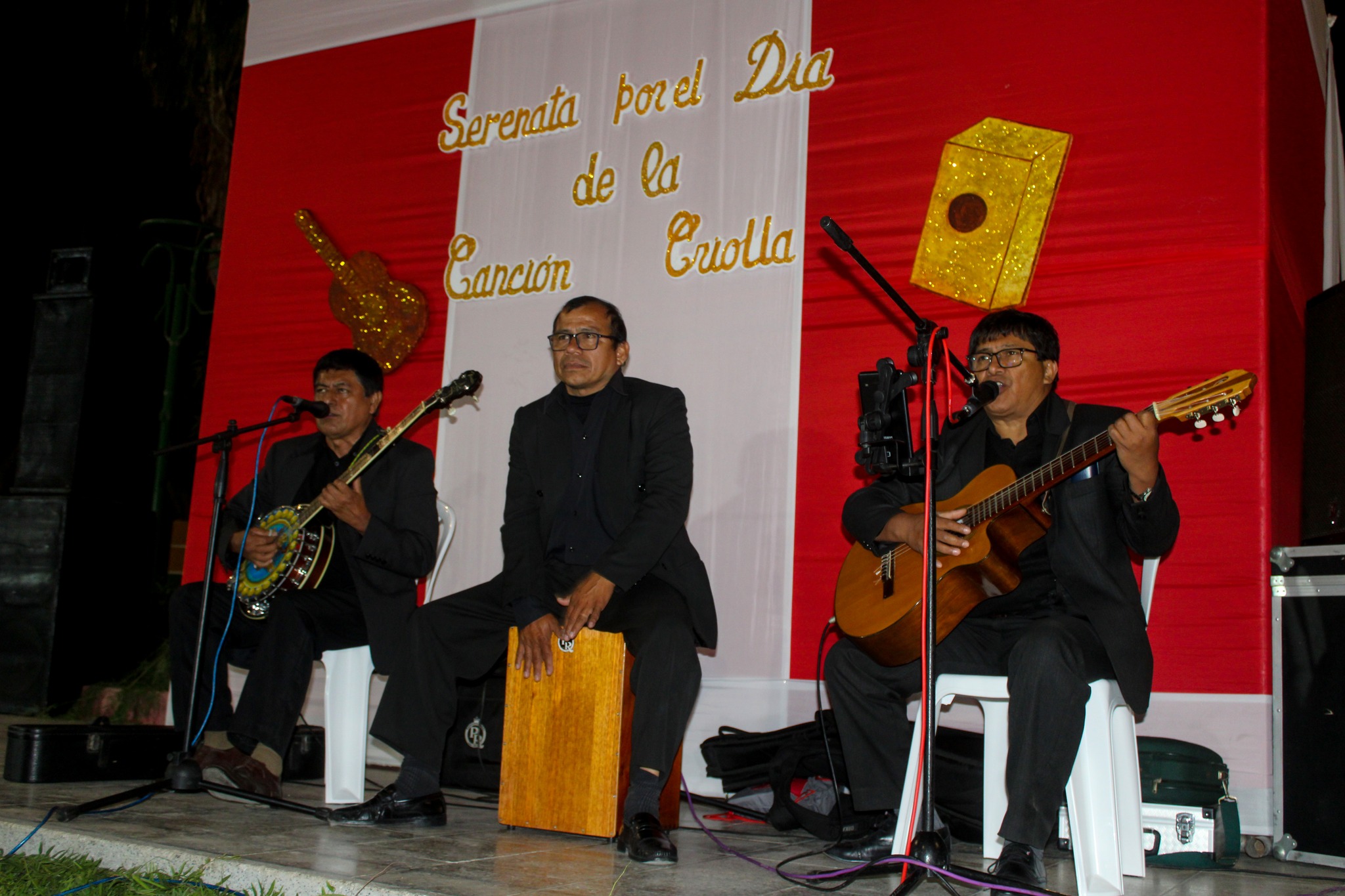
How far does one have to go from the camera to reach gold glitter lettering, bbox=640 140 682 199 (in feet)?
13.9

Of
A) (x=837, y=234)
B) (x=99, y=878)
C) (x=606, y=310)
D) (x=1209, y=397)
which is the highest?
(x=606, y=310)

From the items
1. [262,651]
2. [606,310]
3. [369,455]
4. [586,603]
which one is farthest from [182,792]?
[606,310]

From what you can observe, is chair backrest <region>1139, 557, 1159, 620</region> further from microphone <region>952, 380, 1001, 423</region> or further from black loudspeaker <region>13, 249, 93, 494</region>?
black loudspeaker <region>13, 249, 93, 494</region>

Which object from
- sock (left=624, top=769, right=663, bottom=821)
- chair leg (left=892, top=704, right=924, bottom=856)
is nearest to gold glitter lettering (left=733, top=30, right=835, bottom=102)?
chair leg (left=892, top=704, right=924, bottom=856)

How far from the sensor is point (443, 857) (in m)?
2.44

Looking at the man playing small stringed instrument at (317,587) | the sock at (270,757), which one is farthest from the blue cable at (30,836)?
the sock at (270,757)

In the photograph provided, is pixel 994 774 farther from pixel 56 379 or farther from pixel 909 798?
pixel 56 379

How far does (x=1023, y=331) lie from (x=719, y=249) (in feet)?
4.78

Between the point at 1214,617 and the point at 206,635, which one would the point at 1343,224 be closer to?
the point at 1214,617

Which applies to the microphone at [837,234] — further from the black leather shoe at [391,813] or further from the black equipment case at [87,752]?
the black equipment case at [87,752]

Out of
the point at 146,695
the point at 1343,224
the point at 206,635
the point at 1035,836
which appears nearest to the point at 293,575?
the point at 206,635

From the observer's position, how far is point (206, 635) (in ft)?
11.2

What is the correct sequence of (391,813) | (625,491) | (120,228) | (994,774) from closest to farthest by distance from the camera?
(994,774)
(391,813)
(625,491)
(120,228)

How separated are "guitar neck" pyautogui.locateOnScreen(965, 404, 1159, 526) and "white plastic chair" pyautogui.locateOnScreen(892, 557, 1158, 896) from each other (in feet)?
1.33
